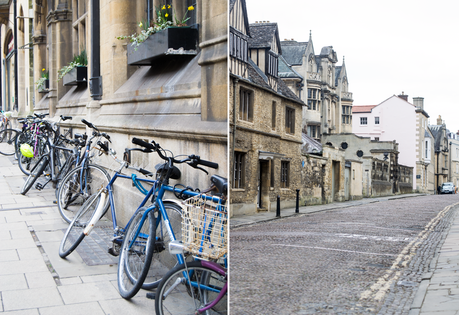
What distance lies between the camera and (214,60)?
3.39 metres

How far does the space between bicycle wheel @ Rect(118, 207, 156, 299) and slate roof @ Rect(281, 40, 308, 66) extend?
185 cm

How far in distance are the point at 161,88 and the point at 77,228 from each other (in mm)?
1610

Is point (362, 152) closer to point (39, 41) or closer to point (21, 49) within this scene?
point (39, 41)

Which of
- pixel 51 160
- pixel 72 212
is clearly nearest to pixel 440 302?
pixel 72 212

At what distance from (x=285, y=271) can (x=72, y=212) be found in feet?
14.4

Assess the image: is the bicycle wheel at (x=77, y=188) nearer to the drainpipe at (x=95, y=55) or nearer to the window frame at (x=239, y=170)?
the drainpipe at (x=95, y=55)

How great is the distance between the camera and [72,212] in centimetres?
620

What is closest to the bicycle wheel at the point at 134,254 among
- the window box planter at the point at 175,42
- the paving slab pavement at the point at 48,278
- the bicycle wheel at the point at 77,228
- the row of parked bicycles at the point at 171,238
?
the row of parked bicycles at the point at 171,238

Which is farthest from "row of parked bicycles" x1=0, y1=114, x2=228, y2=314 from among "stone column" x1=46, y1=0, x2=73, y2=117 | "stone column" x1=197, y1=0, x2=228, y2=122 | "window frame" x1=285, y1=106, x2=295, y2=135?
"stone column" x1=46, y1=0, x2=73, y2=117

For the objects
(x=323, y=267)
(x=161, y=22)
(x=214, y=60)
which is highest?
(x=161, y=22)

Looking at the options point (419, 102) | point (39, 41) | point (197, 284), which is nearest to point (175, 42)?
point (197, 284)

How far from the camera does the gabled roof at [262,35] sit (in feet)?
6.80

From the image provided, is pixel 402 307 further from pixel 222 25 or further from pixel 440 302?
pixel 222 25

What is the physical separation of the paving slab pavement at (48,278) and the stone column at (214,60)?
1.52 m
